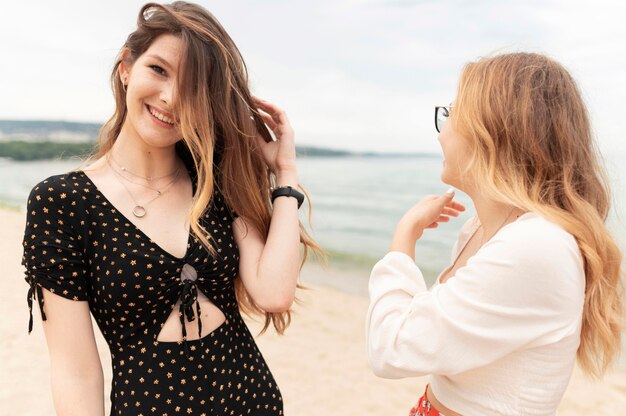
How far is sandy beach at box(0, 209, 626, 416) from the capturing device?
570 cm

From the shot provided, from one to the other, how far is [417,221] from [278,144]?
0.68 m

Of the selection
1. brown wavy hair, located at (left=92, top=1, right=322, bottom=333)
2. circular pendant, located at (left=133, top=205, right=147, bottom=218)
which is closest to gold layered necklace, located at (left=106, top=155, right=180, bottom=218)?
circular pendant, located at (left=133, top=205, right=147, bottom=218)

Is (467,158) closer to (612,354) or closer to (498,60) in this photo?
(498,60)

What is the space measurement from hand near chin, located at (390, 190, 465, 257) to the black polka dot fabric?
21.7 inches

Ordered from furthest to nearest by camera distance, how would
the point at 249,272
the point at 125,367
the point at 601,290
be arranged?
1. the point at 249,272
2. the point at 125,367
3. the point at 601,290

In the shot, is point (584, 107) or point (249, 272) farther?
point (249, 272)

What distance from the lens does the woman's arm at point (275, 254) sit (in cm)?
189

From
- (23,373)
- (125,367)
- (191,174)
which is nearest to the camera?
(125,367)

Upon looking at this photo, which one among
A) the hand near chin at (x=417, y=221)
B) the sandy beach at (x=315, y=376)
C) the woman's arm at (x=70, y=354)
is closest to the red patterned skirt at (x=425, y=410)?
the hand near chin at (x=417, y=221)

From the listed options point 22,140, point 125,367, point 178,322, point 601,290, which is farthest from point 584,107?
point 22,140

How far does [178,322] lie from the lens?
1.76 meters

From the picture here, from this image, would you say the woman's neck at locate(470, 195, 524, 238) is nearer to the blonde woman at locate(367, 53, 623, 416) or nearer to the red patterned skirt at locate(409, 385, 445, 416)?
the blonde woman at locate(367, 53, 623, 416)

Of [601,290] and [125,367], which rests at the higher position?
[601,290]

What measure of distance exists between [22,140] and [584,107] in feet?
122
